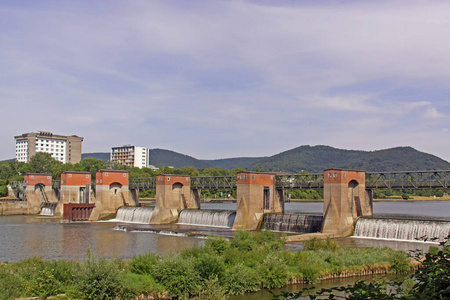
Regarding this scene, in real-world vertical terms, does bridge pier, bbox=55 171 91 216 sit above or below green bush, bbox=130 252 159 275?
above

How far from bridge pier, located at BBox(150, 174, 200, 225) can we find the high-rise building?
433ft

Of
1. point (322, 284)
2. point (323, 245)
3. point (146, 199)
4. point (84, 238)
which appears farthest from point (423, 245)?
point (146, 199)

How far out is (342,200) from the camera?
139 ft

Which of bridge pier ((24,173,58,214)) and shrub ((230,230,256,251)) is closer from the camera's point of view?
shrub ((230,230,256,251))

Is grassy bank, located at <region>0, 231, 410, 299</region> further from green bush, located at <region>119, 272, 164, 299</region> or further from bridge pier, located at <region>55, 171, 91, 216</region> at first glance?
bridge pier, located at <region>55, 171, 91, 216</region>

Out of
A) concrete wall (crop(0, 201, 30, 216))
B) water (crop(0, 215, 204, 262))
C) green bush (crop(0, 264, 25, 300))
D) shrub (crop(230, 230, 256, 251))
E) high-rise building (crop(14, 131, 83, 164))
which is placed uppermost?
high-rise building (crop(14, 131, 83, 164))

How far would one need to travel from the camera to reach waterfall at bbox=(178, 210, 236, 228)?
51938mm

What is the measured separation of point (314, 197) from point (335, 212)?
87.9m

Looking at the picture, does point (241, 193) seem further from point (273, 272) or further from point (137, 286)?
point (137, 286)

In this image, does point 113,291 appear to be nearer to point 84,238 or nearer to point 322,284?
point 322,284

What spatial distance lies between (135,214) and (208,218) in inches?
527

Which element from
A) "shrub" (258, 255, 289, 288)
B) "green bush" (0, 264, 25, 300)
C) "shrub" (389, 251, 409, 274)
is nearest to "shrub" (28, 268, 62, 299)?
"green bush" (0, 264, 25, 300)

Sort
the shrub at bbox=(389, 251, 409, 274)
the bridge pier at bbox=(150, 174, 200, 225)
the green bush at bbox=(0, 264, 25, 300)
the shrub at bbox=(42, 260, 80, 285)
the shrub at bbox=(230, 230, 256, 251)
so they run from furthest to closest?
the bridge pier at bbox=(150, 174, 200, 225) < the shrub at bbox=(230, 230, 256, 251) < the shrub at bbox=(389, 251, 409, 274) < the shrub at bbox=(42, 260, 80, 285) < the green bush at bbox=(0, 264, 25, 300)

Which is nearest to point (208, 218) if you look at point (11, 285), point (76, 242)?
point (76, 242)
